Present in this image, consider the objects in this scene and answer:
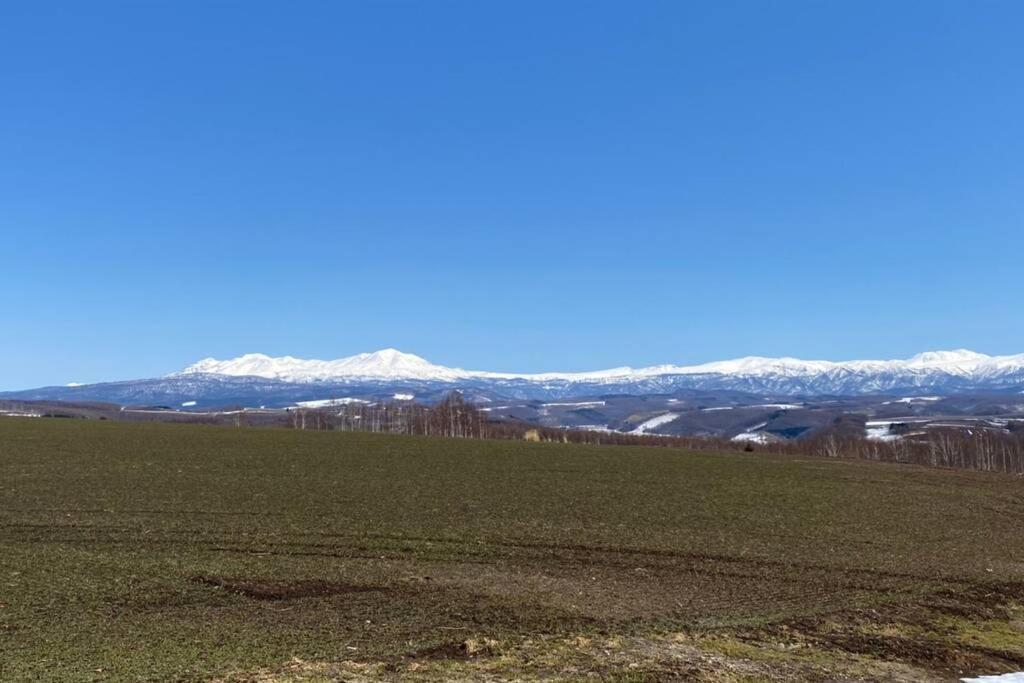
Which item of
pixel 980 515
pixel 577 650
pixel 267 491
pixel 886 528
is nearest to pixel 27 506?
pixel 267 491

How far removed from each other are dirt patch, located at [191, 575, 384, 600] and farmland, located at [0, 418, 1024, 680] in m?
0.11

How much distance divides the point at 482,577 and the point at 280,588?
5.96 meters

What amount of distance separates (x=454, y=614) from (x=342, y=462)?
40151 millimetres

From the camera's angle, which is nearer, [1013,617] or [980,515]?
[1013,617]

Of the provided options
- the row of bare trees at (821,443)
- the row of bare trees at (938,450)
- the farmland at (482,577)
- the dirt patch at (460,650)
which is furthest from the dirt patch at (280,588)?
the row of bare trees at (938,450)

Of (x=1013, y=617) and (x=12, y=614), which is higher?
(x=12, y=614)

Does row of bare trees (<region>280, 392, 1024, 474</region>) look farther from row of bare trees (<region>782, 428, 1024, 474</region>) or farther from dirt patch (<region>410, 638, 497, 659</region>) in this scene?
dirt patch (<region>410, 638, 497, 659</region>)

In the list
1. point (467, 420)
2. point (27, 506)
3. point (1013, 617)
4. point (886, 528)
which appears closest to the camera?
point (1013, 617)

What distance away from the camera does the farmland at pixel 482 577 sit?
15141mm

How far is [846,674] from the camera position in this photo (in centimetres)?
1507

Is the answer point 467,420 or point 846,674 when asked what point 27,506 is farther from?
point 467,420

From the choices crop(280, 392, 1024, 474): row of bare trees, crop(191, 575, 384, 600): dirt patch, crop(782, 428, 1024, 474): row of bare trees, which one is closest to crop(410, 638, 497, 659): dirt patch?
crop(191, 575, 384, 600): dirt patch

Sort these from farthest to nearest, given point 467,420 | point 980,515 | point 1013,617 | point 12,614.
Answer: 1. point 467,420
2. point 980,515
3. point 1013,617
4. point 12,614

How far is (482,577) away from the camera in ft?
76.4
